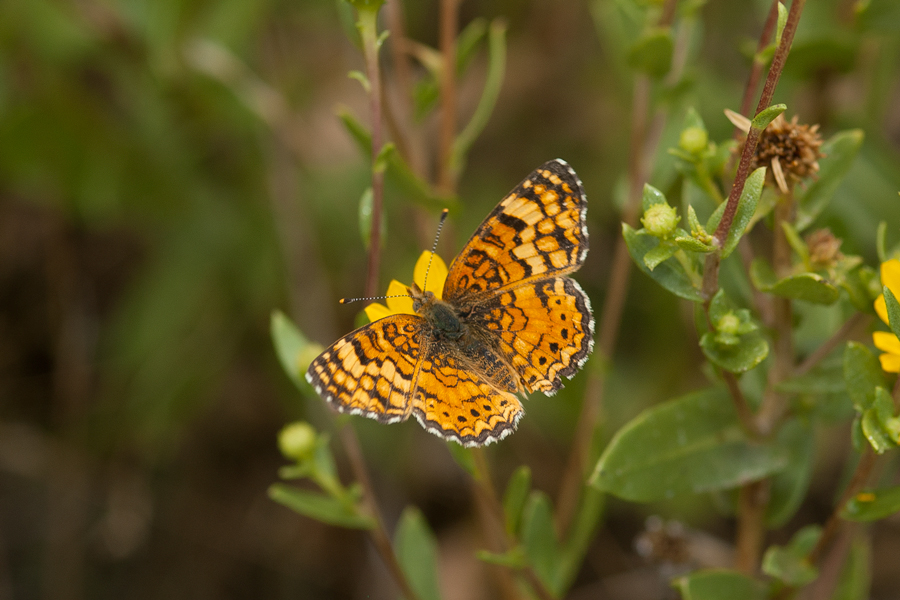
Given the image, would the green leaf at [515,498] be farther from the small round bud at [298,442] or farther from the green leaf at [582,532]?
the small round bud at [298,442]

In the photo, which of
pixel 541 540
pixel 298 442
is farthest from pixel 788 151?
pixel 298 442

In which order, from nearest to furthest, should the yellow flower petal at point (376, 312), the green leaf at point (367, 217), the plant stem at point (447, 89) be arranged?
the green leaf at point (367, 217) < the yellow flower petal at point (376, 312) < the plant stem at point (447, 89)

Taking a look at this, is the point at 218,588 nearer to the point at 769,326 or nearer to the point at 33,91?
the point at 33,91

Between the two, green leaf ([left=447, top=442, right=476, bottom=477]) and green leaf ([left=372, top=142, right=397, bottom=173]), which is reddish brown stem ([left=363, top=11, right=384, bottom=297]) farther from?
green leaf ([left=447, top=442, right=476, bottom=477])

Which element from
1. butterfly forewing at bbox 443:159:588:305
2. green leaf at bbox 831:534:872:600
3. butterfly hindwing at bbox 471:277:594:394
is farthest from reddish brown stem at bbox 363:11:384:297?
green leaf at bbox 831:534:872:600

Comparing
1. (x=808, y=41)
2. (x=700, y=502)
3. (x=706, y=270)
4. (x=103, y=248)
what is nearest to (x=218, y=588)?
(x=103, y=248)

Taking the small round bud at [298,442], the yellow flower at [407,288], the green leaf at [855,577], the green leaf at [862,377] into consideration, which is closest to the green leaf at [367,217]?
the yellow flower at [407,288]

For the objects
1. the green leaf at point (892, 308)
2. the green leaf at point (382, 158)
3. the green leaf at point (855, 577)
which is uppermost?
the green leaf at point (382, 158)
